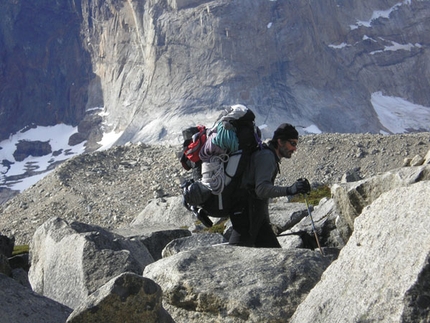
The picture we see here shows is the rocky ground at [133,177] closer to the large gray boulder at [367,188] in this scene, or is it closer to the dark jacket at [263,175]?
the large gray boulder at [367,188]

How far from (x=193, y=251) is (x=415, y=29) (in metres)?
151

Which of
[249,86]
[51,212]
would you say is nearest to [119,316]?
[51,212]

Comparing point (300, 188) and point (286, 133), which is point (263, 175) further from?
point (286, 133)

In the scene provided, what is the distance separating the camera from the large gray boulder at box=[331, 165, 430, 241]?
751 centimetres

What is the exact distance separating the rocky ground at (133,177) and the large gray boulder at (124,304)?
40606 mm

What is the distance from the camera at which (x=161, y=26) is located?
4599 inches

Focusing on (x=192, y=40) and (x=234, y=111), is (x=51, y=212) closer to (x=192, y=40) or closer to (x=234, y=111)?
(x=234, y=111)

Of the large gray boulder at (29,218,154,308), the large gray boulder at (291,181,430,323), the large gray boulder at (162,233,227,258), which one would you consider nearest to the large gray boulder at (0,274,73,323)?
the large gray boulder at (29,218,154,308)

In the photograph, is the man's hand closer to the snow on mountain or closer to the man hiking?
the man hiking

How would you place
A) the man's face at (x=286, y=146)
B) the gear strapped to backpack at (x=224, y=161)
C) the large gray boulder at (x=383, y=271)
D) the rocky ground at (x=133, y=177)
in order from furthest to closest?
the rocky ground at (x=133, y=177), the man's face at (x=286, y=146), the gear strapped to backpack at (x=224, y=161), the large gray boulder at (x=383, y=271)

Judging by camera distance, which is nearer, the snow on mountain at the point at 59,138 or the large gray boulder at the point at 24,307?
the large gray boulder at the point at 24,307

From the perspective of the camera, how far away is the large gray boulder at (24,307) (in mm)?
6766

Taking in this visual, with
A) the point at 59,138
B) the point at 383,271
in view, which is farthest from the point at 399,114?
the point at 383,271

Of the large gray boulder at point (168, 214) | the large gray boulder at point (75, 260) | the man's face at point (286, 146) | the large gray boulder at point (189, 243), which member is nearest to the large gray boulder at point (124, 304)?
the large gray boulder at point (75, 260)
